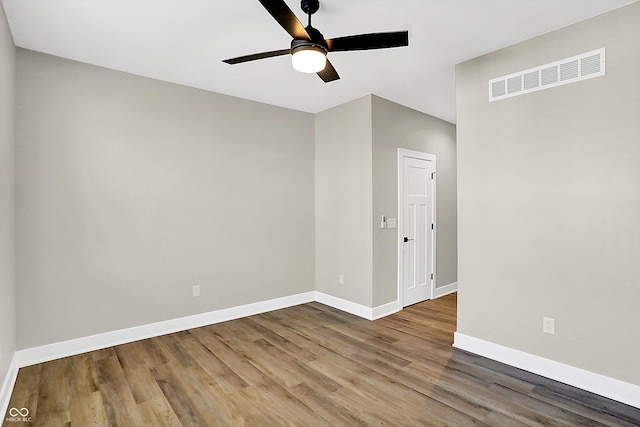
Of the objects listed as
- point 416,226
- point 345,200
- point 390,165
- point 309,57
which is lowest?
point 416,226

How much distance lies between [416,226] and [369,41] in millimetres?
3092

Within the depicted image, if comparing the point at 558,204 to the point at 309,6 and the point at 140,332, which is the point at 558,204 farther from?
the point at 140,332

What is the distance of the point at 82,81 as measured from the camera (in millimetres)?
3160

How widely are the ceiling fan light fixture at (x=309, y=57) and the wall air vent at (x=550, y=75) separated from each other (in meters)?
1.74

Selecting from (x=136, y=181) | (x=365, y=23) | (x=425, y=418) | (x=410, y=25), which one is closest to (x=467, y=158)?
(x=410, y=25)

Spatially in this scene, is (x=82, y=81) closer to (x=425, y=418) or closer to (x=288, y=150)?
(x=288, y=150)

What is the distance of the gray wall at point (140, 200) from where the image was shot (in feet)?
9.69

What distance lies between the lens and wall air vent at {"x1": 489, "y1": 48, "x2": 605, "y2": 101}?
244cm

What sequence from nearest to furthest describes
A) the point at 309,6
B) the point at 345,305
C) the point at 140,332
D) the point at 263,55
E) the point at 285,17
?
the point at 285,17 → the point at 309,6 → the point at 263,55 → the point at 140,332 → the point at 345,305

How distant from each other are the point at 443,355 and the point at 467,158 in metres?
1.89

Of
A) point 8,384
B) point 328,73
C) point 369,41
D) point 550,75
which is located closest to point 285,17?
point 369,41

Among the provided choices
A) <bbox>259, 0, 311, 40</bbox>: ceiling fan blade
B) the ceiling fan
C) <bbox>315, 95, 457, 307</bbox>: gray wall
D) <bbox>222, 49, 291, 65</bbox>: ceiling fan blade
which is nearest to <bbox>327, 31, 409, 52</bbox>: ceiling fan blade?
the ceiling fan

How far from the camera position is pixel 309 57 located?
2.12 m

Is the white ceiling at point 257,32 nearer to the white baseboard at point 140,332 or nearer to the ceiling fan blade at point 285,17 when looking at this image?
the ceiling fan blade at point 285,17
